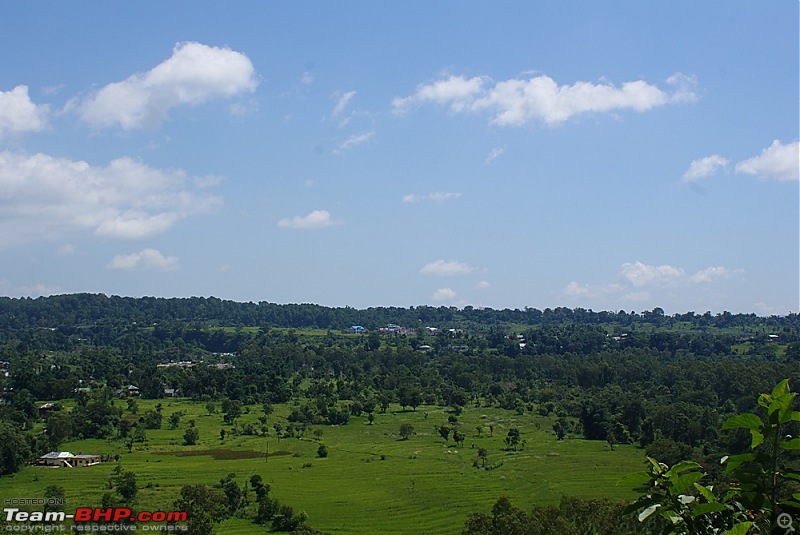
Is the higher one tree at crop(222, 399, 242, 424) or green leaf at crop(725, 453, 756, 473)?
green leaf at crop(725, 453, 756, 473)

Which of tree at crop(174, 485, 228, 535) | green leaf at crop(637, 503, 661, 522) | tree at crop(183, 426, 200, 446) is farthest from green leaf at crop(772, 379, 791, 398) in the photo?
tree at crop(183, 426, 200, 446)

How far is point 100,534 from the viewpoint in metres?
31.1

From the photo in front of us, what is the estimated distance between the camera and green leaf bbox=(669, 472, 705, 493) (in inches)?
145

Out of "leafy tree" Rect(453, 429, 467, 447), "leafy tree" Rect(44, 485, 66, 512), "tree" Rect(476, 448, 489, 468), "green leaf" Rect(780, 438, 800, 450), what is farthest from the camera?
"leafy tree" Rect(453, 429, 467, 447)

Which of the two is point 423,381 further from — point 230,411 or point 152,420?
point 152,420

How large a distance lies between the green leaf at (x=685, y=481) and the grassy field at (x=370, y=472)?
37449 millimetres

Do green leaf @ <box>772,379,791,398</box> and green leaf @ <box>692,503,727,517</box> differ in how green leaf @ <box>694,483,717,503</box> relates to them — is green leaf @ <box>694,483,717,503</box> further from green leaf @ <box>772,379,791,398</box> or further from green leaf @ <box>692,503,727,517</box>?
green leaf @ <box>772,379,791,398</box>

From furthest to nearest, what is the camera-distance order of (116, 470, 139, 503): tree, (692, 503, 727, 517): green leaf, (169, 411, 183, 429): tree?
(169, 411, 183, 429): tree → (116, 470, 139, 503): tree → (692, 503, 727, 517): green leaf

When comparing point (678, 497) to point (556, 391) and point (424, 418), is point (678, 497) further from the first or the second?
point (556, 391)

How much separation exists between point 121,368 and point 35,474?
53369 mm

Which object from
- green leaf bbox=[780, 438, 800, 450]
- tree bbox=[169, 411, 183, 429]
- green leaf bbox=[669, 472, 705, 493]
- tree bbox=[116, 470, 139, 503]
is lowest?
tree bbox=[169, 411, 183, 429]

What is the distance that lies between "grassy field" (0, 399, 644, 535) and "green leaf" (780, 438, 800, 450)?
38.0 metres

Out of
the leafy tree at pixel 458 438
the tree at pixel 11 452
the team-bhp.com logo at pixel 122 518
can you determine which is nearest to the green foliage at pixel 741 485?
the team-bhp.com logo at pixel 122 518

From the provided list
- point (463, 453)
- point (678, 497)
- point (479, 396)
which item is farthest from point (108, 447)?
point (678, 497)
